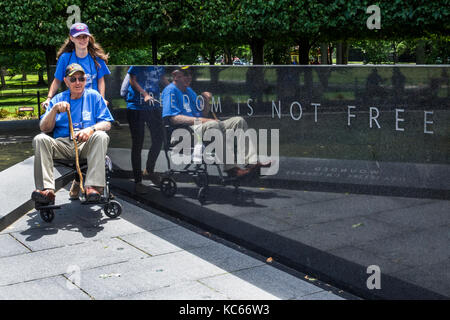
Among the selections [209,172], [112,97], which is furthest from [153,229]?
[112,97]

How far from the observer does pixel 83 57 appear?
6.96 metres

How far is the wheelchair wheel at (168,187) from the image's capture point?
6383 mm

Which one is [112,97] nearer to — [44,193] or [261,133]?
[44,193]

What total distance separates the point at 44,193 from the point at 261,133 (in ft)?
7.75

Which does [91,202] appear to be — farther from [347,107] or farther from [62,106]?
[347,107]

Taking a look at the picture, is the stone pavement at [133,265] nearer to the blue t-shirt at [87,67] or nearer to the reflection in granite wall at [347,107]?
the reflection in granite wall at [347,107]

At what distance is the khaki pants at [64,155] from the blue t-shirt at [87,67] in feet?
3.50

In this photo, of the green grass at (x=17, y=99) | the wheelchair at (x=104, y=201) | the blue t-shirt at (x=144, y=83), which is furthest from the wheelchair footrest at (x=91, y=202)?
the green grass at (x=17, y=99)

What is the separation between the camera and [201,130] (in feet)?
18.8

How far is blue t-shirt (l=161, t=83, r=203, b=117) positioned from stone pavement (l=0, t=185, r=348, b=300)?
1179 millimetres

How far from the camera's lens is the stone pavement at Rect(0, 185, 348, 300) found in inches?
166

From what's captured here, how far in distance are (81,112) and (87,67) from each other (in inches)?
36.8

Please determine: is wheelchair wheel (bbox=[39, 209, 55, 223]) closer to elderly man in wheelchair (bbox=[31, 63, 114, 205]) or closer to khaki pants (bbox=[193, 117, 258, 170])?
elderly man in wheelchair (bbox=[31, 63, 114, 205])
